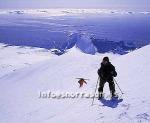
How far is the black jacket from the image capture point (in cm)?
1188

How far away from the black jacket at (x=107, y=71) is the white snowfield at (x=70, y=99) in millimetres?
1004

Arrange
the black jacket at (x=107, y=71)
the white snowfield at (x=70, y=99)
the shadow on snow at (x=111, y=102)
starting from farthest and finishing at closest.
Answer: the black jacket at (x=107, y=71), the shadow on snow at (x=111, y=102), the white snowfield at (x=70, y=99)

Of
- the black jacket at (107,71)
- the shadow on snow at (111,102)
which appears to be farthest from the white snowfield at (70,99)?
the black jacket at (107,71)

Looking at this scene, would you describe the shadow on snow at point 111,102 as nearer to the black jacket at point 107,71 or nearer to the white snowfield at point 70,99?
the white snowfield at point 70,99

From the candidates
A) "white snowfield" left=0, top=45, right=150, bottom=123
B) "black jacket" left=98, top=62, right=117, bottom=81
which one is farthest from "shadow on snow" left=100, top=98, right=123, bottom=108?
"black jacket" left=98, top=62, right=117, bottom=81

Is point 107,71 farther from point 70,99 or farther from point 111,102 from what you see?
point 70,99

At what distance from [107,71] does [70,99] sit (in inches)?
162

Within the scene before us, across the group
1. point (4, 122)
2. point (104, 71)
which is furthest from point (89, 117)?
point (4, 122)

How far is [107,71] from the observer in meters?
11.9

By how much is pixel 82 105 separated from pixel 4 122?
513 centimetres

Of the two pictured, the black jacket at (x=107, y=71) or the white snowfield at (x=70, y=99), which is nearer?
the white snowfield at (x=70, y=99)

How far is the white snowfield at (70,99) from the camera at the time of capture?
421 inches

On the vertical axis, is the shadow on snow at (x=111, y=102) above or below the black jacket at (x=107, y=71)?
below

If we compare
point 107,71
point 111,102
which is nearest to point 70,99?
point 111,102
